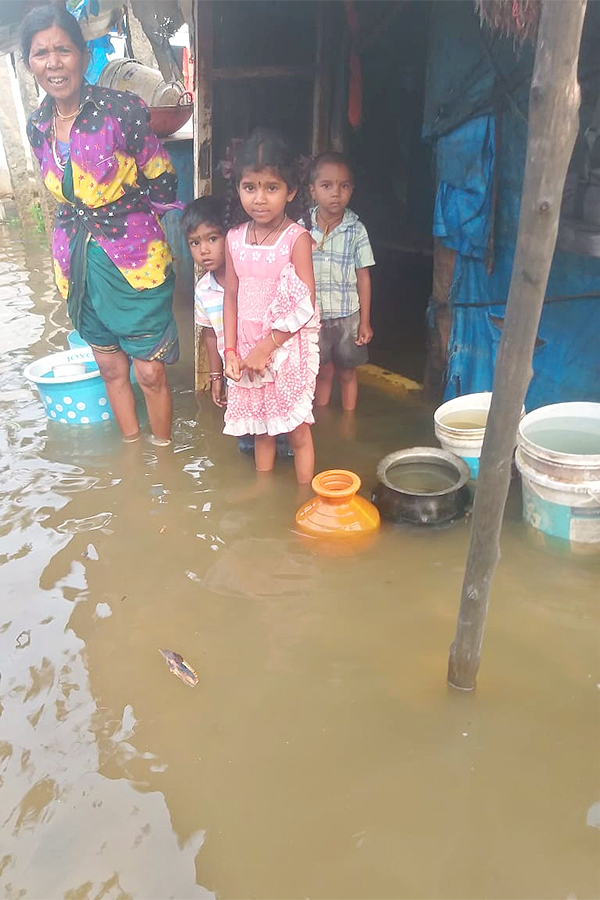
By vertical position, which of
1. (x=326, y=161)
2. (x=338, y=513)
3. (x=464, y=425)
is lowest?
(x=338, y=513)

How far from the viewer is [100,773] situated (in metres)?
1.99

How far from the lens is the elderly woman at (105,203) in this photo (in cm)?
315

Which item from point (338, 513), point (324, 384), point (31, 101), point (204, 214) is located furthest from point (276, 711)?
point (31, 101)

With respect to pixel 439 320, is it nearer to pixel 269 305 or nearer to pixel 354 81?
pixel 269 305

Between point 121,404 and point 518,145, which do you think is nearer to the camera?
point 518,145

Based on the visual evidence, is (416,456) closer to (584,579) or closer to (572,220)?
(584,579)

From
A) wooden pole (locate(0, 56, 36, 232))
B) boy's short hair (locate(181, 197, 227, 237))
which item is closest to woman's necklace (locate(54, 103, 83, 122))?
boy's short hair (locate(181, 197, 227, 237))

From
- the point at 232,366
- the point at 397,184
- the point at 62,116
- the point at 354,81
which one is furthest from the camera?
the point at 397,184

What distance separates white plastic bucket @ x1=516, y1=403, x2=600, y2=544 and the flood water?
0.36ft

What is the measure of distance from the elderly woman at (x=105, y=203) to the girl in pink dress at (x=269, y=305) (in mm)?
610

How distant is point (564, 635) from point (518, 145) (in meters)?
2.24

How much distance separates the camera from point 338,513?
9.83ft

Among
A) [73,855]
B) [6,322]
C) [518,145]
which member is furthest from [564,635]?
[6,322]

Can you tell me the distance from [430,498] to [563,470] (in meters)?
0.56
